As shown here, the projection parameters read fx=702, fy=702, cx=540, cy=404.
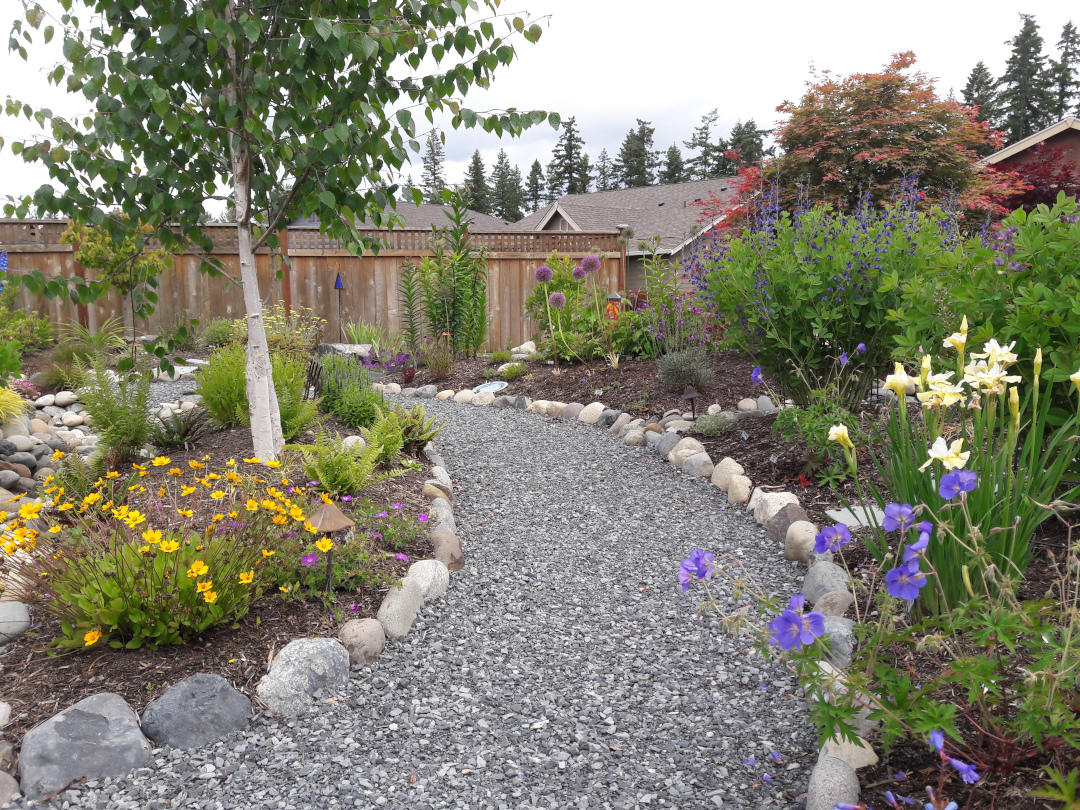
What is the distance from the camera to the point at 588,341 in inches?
294

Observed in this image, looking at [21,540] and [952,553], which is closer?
[952,553]

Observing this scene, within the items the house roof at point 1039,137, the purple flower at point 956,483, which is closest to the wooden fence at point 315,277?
the purple flower at point 956,483

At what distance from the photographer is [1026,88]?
87.9ft

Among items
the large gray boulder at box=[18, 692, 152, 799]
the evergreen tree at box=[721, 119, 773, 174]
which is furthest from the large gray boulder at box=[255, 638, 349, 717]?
the evergreen tree at box=[721, 119, 773, 174]

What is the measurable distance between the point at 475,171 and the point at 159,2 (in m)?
33.7

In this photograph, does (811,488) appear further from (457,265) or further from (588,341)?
(457,265)

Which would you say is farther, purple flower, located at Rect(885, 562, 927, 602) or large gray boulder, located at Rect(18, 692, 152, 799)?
large gray boulder, located at Rect(18, 692, 152, 799)

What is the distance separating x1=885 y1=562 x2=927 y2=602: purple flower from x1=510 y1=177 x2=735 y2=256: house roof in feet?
53.9

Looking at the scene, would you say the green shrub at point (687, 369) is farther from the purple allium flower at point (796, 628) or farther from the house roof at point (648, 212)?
the house roof at point (648, 212)

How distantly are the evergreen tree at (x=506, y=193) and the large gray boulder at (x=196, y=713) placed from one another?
1358 inches

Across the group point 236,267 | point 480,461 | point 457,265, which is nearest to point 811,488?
point 480,461

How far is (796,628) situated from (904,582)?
240mm

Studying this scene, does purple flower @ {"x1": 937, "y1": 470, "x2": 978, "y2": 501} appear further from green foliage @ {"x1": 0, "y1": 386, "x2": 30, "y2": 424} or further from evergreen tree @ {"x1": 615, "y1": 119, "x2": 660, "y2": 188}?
evergreen tree @ {"x1": 615, "y1": 119, "x2": 660, "y2": 188}

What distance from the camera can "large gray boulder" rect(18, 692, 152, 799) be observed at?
6.06ft
